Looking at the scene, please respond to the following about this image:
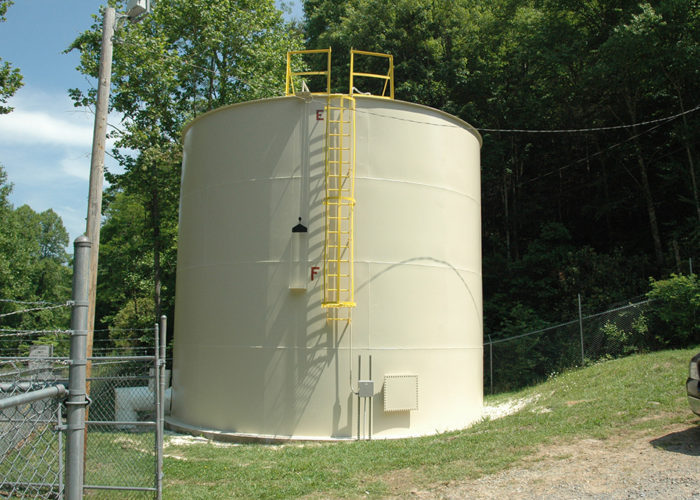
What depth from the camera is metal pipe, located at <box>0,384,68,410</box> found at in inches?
141

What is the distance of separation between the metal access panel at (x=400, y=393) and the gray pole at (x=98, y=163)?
17.3 feet

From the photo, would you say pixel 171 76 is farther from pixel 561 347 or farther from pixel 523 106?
pixel 561 347

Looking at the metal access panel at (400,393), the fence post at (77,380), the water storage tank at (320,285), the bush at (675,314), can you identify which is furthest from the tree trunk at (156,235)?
the fence post at (77,380)

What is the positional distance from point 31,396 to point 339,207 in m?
7.83

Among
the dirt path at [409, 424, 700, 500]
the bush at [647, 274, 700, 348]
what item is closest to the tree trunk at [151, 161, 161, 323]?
the bush at [647, 274, 700, 348]

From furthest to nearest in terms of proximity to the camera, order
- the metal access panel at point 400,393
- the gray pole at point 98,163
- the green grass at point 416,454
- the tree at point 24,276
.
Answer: the tree at point 24,276
the metal access panel at point 400,393
the gray pole at point 98,163
the green grass at point 416,454

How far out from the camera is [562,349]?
17.1 meters

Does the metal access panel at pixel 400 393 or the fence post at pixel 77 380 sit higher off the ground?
the fence post at pixel 77 380

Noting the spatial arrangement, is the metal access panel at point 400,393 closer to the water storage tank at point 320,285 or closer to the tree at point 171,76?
the water storage tank at point 320,285

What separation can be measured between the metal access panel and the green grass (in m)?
0.73

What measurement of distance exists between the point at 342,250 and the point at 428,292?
200 centimetres

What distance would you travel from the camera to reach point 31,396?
13.2 ft

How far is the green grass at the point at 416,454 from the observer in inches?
298

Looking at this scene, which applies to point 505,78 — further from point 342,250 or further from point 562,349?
point 342,250
